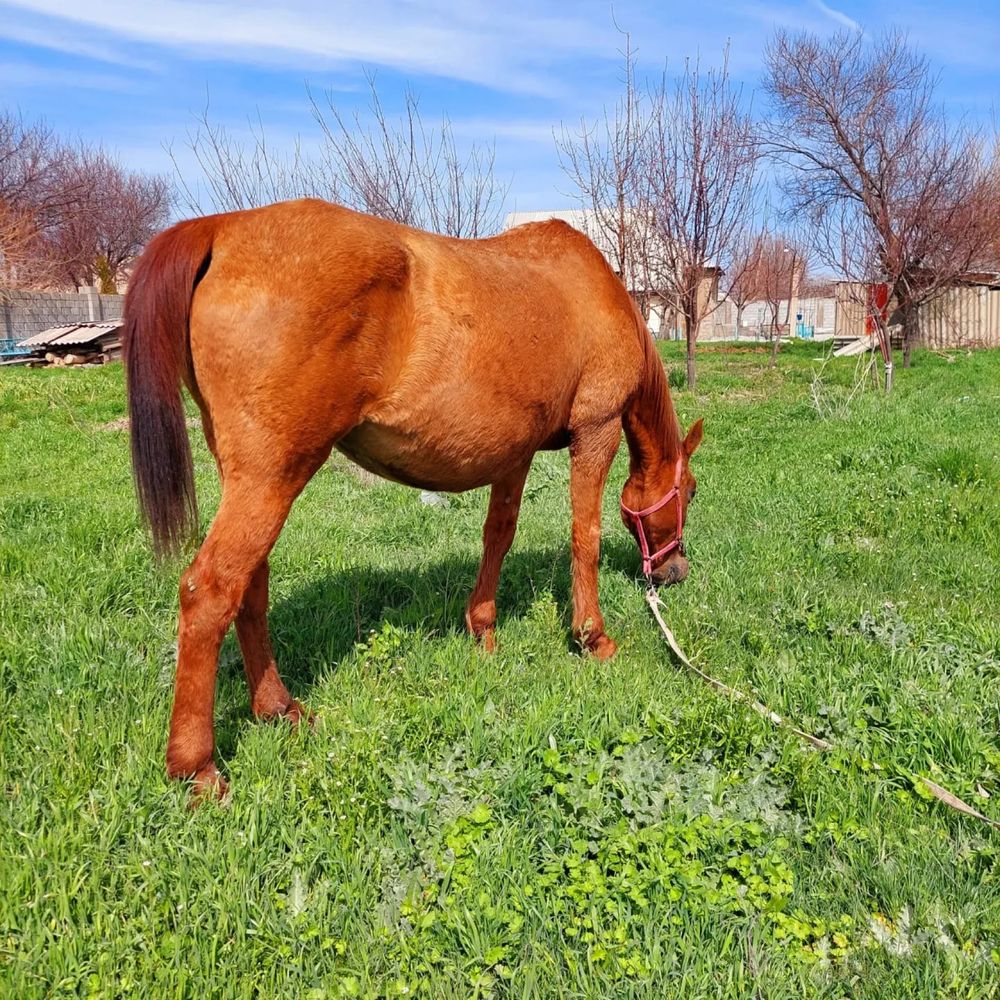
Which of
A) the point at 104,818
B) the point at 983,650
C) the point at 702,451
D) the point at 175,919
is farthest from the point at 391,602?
the point at 702,451

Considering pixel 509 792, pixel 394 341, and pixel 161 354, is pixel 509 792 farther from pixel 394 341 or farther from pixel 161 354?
pixel 161 354

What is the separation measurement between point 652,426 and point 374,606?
194 centimetres

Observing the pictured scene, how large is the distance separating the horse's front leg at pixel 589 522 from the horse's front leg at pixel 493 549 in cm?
33

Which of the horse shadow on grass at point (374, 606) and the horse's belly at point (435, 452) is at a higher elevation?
the horse's belly at point (435, 452)

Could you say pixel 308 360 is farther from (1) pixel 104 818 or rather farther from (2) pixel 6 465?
(2) pixel 6 465

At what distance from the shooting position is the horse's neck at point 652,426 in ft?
14.4

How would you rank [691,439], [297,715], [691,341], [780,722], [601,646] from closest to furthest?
[780,722], [297,715], [601,646], [691,439], [691,341]

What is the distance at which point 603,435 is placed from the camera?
13.4 feet

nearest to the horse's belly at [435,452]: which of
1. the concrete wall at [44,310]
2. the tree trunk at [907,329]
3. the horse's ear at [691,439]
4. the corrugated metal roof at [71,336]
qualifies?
the horse's ear at [691,439]

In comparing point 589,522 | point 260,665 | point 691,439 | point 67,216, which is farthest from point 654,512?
point 67,216

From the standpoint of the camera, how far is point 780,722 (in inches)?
125

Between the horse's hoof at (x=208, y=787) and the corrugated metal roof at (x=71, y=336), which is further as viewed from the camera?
the corrugated metal roof at (x=71, y=336)

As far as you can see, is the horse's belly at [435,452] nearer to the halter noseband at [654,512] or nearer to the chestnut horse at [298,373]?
the chestnut horse at [298,373]

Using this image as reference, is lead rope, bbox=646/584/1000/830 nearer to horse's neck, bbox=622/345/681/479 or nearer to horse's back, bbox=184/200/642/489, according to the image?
horse's neck, bbox=622/345/681/479
